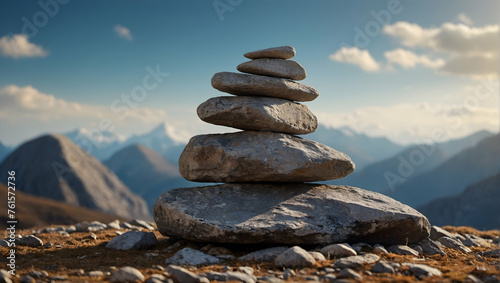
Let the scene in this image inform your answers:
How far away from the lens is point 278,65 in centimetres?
1914

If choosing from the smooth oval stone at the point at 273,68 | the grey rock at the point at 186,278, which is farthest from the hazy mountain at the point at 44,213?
the grey rock at the point at 186,278

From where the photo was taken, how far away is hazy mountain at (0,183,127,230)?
107 metres

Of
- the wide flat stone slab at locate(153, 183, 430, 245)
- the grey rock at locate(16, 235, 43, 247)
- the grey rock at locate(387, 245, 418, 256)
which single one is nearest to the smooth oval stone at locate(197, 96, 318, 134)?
the wide flat stone slab at locate(153, 183, 430, 245)

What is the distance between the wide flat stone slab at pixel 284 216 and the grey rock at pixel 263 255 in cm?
61

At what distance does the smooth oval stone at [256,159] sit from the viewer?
16.8 meters

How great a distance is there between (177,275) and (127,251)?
6.73 metres

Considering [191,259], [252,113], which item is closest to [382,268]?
[191,259]

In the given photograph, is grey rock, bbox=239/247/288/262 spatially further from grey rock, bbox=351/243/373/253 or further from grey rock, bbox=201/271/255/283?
grey rock, bbox=351/243/373/253

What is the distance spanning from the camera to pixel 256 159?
16688mm

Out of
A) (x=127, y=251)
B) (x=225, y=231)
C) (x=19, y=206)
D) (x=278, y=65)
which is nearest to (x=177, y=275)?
(x=225, y=231)

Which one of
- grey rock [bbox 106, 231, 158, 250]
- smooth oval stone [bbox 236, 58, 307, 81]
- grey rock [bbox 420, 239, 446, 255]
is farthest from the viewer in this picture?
smooth oval stone [bbox 236, 58, 307, 81]

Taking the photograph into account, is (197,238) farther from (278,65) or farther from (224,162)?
(278,65)

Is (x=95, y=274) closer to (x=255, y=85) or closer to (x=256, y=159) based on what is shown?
(x=256, y=159)

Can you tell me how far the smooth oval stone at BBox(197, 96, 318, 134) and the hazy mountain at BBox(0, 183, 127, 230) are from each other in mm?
98522
